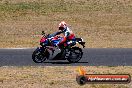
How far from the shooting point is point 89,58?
2227 centimetres

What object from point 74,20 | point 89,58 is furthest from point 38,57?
point 74,20

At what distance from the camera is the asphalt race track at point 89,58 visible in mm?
20597

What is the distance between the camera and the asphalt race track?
811 inches

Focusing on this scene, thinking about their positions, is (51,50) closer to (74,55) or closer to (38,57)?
(38,57)

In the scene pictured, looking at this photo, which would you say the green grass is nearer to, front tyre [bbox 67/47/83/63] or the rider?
front tyre [bbox 67/47/83/63]

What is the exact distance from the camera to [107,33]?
32375mm

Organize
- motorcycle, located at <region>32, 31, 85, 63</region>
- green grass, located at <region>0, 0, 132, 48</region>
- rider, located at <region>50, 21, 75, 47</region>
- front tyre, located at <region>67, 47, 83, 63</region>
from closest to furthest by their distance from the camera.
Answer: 1. rider, located at <region>50, 21, 75, 47</region>
2. motorcycle, located at <region>32, 31, 85, 63</region>
3. front tyre, located at <region>67, 47, 83, 63</region>
4. green grass, located at <region>0, 0, 132, 48</region>

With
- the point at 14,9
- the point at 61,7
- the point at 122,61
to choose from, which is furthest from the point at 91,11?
the point at 122,61

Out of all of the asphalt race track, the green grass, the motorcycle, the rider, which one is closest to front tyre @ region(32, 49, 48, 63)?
the motorcycle

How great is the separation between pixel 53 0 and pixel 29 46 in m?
16.3

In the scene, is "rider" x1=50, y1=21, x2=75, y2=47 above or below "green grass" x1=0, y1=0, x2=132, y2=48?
above

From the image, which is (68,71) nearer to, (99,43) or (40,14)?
(99,43)

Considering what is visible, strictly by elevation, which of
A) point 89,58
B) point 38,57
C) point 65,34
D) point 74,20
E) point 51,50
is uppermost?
point 65,34

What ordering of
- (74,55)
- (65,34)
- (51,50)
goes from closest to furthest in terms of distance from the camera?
1. (65,34)
2. (51,50)
3. (74,55)
